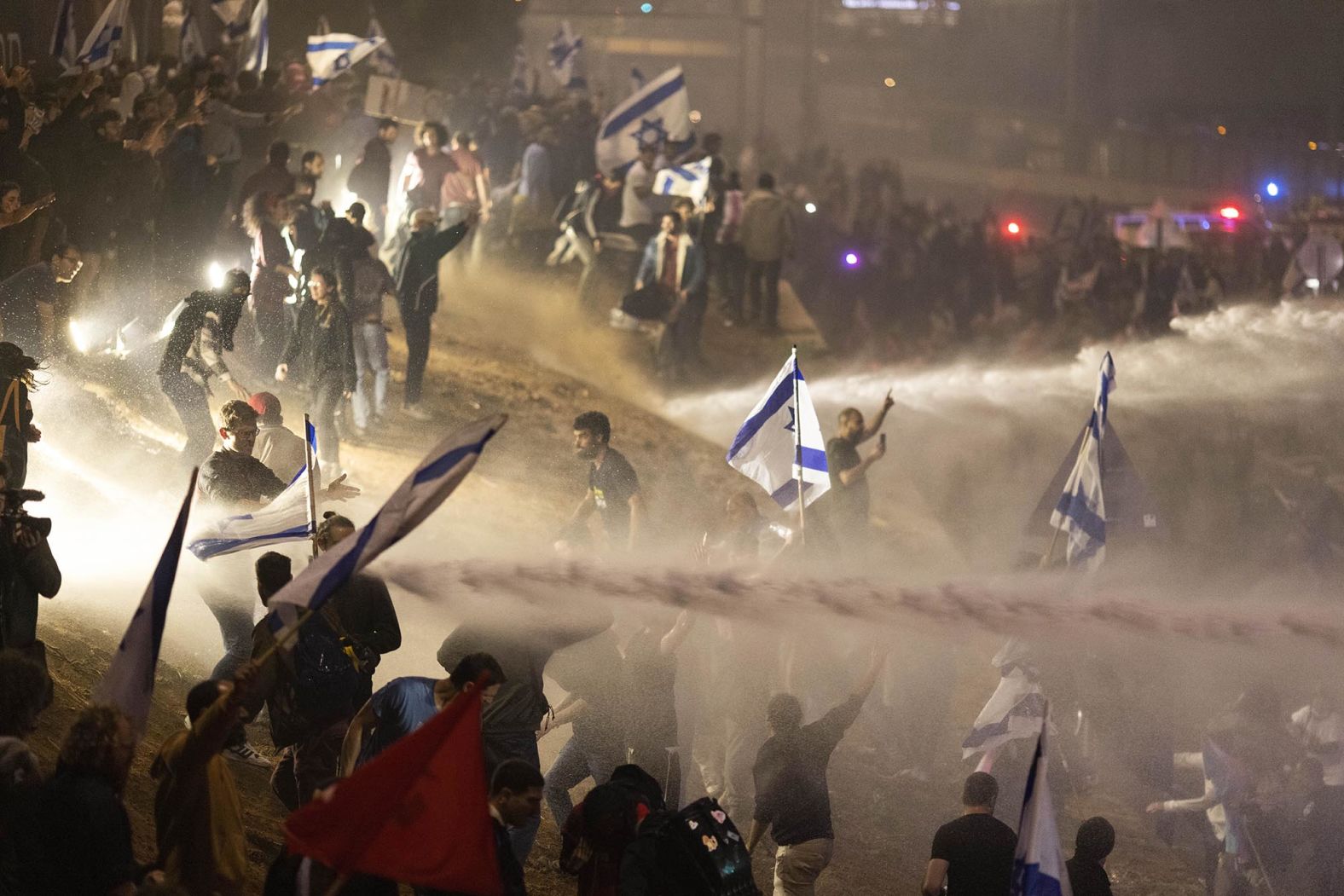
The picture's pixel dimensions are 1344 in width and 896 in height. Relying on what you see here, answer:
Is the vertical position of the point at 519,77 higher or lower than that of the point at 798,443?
higher

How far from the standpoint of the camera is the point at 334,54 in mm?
20609

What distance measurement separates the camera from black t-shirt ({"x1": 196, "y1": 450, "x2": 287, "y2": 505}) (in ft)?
32.4

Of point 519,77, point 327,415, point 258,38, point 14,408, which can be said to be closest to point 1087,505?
point 327,415

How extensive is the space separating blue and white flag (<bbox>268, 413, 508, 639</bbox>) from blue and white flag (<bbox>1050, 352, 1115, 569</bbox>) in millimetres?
6453

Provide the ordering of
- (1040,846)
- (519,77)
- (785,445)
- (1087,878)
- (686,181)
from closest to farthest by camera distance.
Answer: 1. (1040,846)
2. (1087,878)
3. (785,445)
4. (686,181)
5. (519,77)

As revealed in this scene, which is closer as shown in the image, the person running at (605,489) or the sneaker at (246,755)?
the sneaker at (246,755)

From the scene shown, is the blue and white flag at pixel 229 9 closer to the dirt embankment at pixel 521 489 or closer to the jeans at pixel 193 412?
the dirt embankment at pixel 521 489

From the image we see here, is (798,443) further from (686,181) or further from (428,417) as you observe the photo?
(686,181)

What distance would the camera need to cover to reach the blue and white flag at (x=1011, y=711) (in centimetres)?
1228

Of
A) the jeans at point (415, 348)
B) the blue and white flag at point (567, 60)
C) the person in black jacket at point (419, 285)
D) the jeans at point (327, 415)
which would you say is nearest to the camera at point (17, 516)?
the jeans at point (327, 415)

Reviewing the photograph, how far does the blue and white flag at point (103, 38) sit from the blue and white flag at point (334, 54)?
470 cm

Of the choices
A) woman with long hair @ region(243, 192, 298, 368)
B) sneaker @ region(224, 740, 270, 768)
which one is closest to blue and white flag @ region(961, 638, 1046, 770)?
sneaker @ region(224, 740, 270, 768)

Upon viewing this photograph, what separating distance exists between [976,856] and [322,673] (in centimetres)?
315

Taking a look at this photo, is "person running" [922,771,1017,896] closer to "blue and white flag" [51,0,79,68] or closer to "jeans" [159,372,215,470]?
"jeans" [159,372,215,470]
